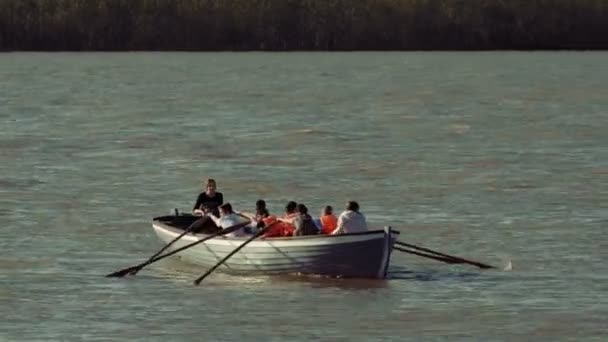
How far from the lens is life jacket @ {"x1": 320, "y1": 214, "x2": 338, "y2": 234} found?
31141 mm

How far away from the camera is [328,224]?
3117 centimetres

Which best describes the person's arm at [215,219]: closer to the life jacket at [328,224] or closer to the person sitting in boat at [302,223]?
the life jacket at [328,224]

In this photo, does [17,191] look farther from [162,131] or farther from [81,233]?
[162,131]

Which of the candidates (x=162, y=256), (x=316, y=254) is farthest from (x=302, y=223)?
(x=162, y=256)

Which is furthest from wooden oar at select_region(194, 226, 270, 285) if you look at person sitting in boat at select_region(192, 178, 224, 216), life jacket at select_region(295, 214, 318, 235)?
person sitting in boat at select_region(192, 178, 224, 216)

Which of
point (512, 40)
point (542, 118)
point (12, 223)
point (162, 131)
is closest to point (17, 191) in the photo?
point (12, 223)

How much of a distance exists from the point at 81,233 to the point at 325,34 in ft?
191

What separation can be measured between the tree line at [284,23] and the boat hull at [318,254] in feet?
200

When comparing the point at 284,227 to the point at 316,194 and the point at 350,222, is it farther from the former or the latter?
the point at 316,194

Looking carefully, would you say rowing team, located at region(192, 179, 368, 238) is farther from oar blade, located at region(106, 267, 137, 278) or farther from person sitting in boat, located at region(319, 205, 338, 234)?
oar blade, located at region(106, 267, 137, 278)

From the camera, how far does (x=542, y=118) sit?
67.6 metres

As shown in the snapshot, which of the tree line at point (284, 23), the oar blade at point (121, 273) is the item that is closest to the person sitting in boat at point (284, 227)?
the oar blade at point (121, 273)

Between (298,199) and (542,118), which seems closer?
(298,199)

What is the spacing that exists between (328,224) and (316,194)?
492 inches
